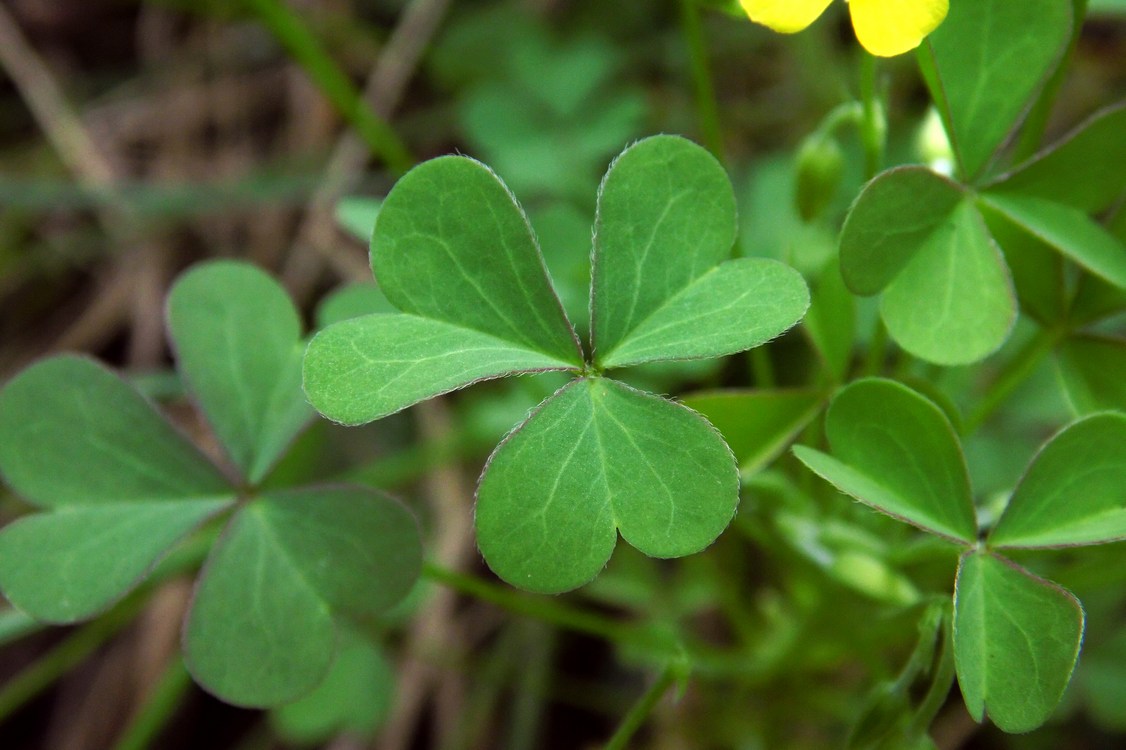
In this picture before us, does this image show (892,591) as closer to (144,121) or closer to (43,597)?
(43,597)

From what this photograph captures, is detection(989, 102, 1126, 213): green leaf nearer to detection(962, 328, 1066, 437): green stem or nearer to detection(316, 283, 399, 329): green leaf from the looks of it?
detection(962, 328, 1066, 437): green stem

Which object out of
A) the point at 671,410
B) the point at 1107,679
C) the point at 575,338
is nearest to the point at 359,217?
the point at 575,338

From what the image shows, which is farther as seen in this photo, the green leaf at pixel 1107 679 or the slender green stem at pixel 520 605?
the green leaf at pixel 1107 679

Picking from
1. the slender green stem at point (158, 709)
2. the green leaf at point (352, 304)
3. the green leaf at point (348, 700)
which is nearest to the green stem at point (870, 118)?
the green leaf at point (352, 304)

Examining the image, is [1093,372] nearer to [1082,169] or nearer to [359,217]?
[1082,169]

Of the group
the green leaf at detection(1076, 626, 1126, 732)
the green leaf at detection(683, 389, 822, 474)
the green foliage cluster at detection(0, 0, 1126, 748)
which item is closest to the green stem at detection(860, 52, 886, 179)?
the green foliage cluster at detection(0, 0, 1126, 748)

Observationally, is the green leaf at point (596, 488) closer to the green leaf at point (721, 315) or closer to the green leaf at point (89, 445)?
the green leaf at point (721, 315)

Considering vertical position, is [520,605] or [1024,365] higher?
[1024,365]

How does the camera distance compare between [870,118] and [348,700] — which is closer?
[870,118]
